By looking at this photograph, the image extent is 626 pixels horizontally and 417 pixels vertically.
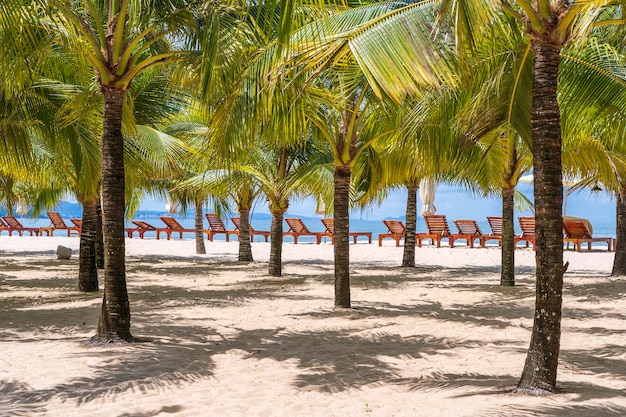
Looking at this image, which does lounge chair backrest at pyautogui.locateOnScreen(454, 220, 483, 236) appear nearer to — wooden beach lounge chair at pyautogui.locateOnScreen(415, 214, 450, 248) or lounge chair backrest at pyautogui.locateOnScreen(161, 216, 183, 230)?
wooden beach lounge chair at pyautogui.locateOnScreen(415, 214, 450, 248)

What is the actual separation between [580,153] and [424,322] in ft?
15.6

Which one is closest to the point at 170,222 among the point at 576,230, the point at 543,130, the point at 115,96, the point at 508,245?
the point at 576,230

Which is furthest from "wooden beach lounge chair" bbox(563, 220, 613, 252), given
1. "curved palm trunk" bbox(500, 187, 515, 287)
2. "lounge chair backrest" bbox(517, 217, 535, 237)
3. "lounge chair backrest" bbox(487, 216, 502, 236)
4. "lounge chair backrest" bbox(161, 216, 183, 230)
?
"lounge chair backrest" bbox(161, 216, 183, 230)

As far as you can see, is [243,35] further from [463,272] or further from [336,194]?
[463,272]

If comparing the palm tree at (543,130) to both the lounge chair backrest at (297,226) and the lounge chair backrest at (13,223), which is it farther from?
the lounge chair backrest at (13,223)

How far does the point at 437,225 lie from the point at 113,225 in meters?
16.1

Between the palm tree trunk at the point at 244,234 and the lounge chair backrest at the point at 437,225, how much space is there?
684 cm

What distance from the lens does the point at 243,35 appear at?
5965 millimetres

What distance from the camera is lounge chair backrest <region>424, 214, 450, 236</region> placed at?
68.4 ft

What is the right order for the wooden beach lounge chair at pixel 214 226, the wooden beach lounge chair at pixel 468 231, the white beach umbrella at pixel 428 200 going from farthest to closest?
the wooden beach lounge chair at pixel 214 226 → the white beach umbrella at pixel 428 200 → the wooden beach lounge chair at pixel 468 231

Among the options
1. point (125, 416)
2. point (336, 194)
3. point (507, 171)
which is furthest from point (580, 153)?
point (125, 416)

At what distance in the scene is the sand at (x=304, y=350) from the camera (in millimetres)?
4223

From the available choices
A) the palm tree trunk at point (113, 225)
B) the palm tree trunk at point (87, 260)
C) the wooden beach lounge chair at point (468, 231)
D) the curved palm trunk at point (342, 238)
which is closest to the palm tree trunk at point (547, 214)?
the palm tree trunk at point (113, 225)

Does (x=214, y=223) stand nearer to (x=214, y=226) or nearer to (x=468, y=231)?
(x=214, y=226)
